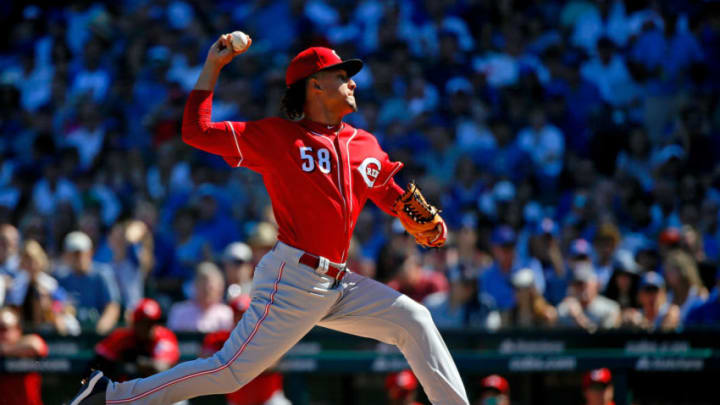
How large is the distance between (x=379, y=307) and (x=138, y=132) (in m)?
7.71

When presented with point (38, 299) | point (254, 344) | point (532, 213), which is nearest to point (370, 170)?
point (254, 344)

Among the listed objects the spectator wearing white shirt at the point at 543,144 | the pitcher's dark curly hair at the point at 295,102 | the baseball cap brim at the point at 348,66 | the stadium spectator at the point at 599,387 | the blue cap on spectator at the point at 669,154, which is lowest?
the stadium spectator at the point at 599,387

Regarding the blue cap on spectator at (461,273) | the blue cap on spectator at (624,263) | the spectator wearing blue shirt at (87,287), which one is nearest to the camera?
the blue cap on spectator at (461,273)

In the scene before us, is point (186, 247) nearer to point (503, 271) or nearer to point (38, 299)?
point (38, 299)

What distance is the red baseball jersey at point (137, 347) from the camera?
601cm

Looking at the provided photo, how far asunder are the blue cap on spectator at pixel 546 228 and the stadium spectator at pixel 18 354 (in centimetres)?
414

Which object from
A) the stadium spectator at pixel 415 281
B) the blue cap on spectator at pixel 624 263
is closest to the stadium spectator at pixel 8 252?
the stadium spectator at pixel 415 281

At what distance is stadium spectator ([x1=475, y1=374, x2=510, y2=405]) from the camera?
607cm

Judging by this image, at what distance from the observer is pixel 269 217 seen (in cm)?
874

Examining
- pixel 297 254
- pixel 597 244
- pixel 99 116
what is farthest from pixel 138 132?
pixel 297 254

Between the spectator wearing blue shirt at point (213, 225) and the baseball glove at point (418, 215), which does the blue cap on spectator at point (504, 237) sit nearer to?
the spectator wearing blue shirt at point (213, 225)

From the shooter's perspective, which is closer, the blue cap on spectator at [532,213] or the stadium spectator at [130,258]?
the stadium spectator at [130,258]

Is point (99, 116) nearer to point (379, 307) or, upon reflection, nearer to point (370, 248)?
point (370, 248)

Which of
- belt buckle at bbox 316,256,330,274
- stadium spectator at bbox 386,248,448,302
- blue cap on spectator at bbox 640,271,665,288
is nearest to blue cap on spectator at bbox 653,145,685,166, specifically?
blue cap on spectator at bbox 640,271,665,288
